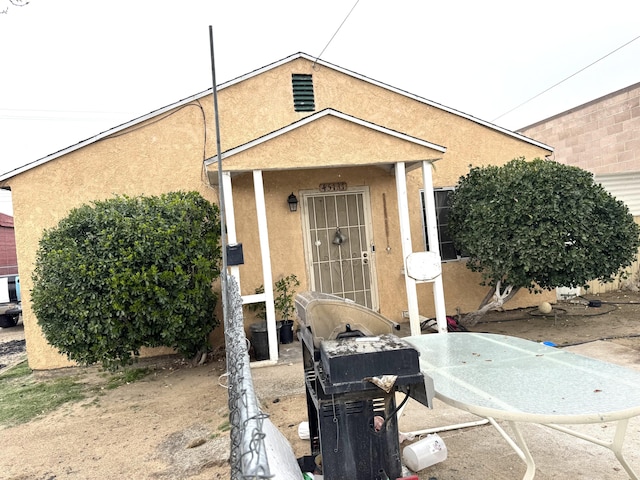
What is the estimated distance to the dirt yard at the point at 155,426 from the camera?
3615 millimetres

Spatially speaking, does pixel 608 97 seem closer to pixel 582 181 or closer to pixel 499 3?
pixel 499 3

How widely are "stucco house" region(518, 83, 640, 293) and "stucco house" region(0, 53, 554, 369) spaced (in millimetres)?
6256

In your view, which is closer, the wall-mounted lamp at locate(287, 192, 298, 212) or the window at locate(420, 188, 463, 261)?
the wall-mounted lamp at locate(287, 192, 298, 212)

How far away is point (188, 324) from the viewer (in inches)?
230

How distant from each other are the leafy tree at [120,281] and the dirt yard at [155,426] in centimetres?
67

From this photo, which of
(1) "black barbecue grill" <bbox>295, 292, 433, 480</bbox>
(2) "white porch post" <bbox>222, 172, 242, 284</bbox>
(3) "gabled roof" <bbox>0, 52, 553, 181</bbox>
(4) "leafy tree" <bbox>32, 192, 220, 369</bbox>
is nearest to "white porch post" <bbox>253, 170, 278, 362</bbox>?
(2) "white porch post" <bbox>222, 172, 242, 284</bbox>

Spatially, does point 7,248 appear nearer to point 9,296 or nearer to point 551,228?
point 9,296

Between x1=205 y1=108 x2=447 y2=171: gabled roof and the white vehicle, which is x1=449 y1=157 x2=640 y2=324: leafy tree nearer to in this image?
x1=205 y1=108 x2=447 y2=171: gabled roof

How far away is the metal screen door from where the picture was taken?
302 inches

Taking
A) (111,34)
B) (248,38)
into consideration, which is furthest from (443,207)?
(111,34)

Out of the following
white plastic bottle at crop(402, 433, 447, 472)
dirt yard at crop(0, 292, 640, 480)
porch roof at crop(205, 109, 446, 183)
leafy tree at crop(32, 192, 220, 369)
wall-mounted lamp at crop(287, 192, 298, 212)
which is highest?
porch roof at crop(205, 109, 446, 183)

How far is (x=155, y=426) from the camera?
4449 mm

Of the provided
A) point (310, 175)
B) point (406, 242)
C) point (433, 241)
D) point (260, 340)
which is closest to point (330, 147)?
point (310, 175)

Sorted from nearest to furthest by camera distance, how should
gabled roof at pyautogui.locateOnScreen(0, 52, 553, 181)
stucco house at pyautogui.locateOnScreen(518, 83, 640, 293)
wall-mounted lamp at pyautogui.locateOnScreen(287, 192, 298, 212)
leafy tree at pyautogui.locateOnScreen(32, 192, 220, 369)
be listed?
leafy tree at pyautogui.locateOnScreen(32, 192, 220, 369) → gabled roof at pyautogui.locateOnScreen(0, 52, 553, 181) → wall-mounted lamp at pyautogui.locateOnScreen(287, 192, 298, 212) → stucco house at pyautogui.locateOnScreen(518, 83, 640, 293)
